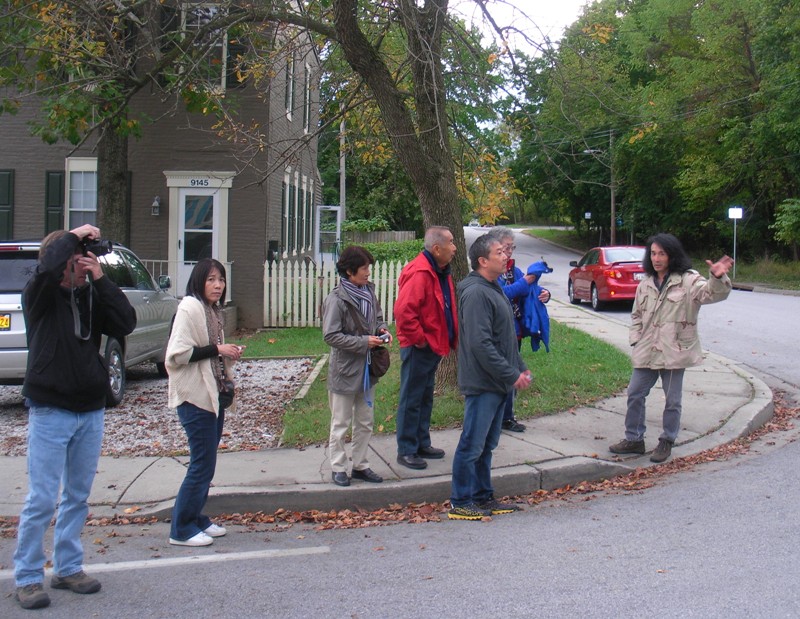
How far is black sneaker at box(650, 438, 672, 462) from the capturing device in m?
7.02

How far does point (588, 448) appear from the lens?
7234 mm

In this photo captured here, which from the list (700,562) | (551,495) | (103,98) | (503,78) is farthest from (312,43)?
(700,562)

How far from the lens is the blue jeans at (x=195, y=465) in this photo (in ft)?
16.8

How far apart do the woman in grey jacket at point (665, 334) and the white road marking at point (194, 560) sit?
3132 millimetres

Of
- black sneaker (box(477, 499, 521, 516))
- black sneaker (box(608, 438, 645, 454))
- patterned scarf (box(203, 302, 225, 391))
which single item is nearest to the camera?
patterned scarf (box(203, 302, 225, 391))

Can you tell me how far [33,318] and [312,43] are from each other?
6570 millimetres

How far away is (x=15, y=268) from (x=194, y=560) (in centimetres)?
496

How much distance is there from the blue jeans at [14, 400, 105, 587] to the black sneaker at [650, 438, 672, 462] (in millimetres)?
4533

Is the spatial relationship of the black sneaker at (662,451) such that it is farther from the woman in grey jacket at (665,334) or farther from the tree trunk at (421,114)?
the tree trunk at (421,114)

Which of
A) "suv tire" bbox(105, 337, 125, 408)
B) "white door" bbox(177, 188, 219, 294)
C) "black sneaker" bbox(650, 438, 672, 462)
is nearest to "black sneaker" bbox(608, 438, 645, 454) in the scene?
"black sneaker" bbox(650, 438, 672, 462)

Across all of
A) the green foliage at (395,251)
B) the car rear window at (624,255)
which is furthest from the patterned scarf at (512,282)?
the car rear window at (624,255)

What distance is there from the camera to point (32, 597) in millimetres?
4250

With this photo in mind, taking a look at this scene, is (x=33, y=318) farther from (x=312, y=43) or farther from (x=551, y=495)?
(x=312, y=43)

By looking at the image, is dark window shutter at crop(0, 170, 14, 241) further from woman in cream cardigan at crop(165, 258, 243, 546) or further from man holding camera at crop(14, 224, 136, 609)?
man holding camera at crop(14, 224, 136, 609)
